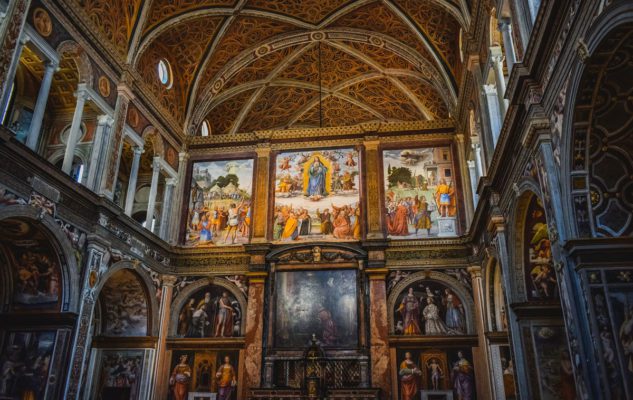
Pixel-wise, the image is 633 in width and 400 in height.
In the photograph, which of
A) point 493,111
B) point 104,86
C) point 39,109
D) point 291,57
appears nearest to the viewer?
point 39,109

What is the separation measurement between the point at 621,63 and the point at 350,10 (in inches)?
548

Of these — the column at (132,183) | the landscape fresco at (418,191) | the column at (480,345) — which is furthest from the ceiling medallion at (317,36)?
the column at (480,345)

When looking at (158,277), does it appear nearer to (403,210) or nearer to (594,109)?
(403,210)

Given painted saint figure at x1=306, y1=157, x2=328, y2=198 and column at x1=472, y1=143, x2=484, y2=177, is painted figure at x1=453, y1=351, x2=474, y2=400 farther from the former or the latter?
painted saint figure at x1=306, y1=157, x2=328, y2=198

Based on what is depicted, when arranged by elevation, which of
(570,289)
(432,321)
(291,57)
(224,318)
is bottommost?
(570,289)

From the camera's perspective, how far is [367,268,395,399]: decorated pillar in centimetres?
1730

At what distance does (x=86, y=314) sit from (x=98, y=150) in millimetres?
4957

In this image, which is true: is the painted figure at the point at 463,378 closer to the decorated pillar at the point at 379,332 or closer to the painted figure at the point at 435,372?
the painted figure at the point at 435,372

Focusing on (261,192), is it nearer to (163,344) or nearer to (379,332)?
(163,344)

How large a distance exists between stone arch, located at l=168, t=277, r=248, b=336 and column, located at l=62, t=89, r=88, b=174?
690cm

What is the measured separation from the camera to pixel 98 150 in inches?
631

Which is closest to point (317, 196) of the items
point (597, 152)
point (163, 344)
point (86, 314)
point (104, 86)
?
point (163, 344)

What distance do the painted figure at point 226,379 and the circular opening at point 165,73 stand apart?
35.2 feet

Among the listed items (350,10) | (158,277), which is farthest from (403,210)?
(158,277)
